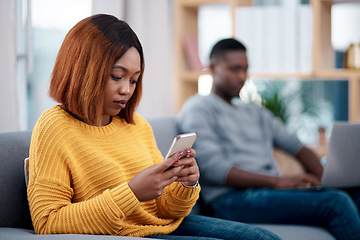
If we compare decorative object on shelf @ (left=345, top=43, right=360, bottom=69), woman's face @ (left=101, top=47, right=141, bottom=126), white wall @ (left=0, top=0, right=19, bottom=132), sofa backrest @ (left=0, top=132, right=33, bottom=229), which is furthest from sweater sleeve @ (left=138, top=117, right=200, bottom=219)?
decorative object on shelf @ (left=345, top=43, right=360, bottom=69)

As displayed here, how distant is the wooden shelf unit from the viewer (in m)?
2.87

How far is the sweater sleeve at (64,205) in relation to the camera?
122 cm

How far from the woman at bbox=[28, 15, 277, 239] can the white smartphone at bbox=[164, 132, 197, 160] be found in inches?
0.7

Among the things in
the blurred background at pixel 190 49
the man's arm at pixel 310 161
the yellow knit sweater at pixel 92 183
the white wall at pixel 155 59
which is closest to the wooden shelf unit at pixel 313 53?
the blurred background at pixel 190 49

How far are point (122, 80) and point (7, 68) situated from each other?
2.50 feet

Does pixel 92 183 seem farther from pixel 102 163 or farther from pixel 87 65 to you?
pixel 87 65

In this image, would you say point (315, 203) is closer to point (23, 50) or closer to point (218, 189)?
point (218, 189)

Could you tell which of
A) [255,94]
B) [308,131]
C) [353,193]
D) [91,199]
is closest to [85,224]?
[91,199]

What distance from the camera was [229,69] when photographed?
2.43 metres

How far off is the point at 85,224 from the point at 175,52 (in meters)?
2.07

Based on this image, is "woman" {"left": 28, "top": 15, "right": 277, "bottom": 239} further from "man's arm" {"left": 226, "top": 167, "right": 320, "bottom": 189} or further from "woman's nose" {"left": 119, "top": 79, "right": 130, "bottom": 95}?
"man's arm" {"left": 226, "top": 167, "right": 320, "bottom": 189}

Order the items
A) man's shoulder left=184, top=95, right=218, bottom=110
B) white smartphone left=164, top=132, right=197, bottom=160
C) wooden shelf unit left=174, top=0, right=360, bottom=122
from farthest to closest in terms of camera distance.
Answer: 1. wooden shelf unit left=174, top=0, right=360, bottom=122
2. man's shoulder left=184, top=95, right=218, bottom=110
3. white smartphone left=164, top=132, right=197, bottom=160

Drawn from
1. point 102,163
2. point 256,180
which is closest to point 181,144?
point 102,163

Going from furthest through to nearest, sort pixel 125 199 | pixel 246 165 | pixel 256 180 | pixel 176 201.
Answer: pixel 246 165, pixel 256 180, pixel 176 201, pixel 125 199
